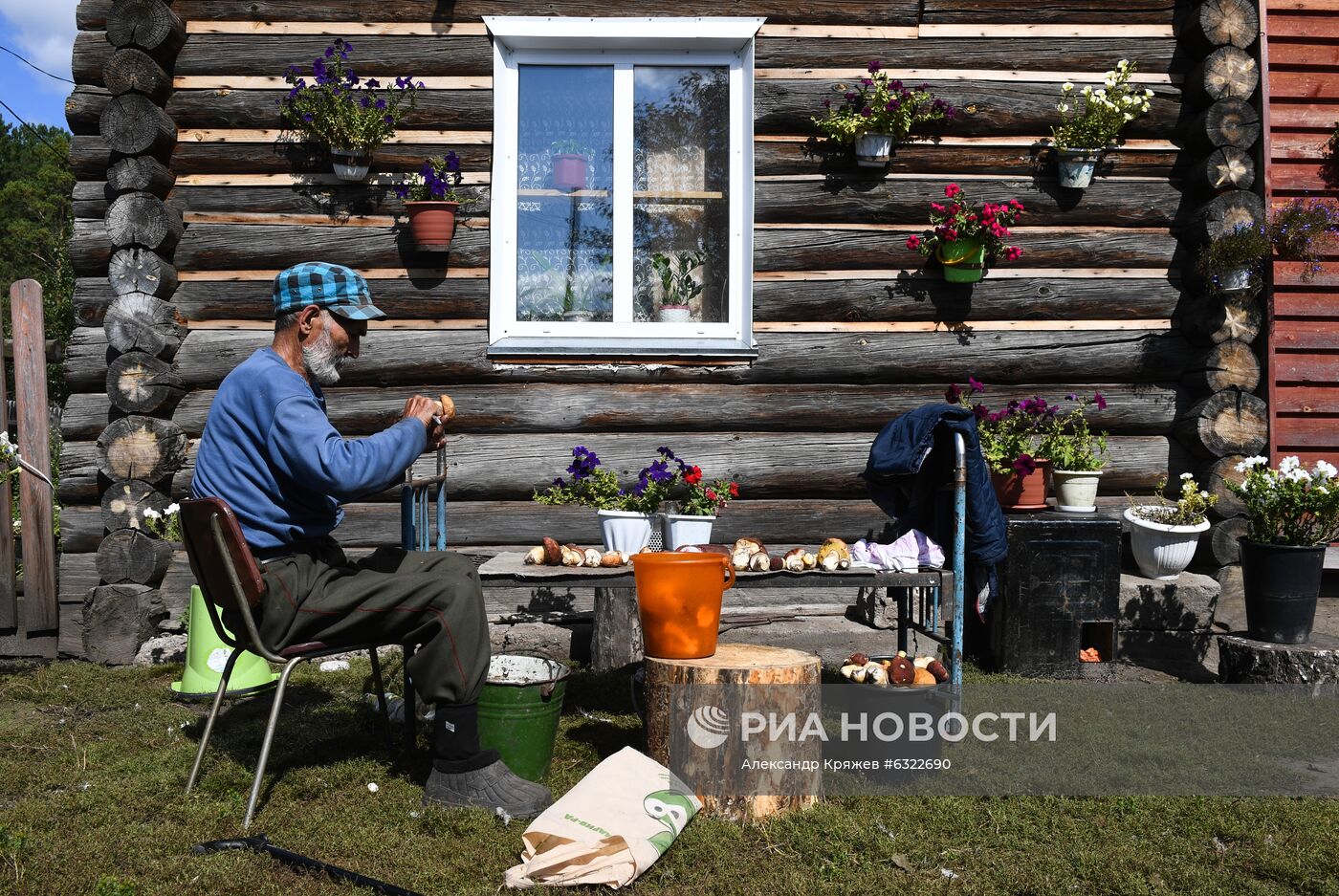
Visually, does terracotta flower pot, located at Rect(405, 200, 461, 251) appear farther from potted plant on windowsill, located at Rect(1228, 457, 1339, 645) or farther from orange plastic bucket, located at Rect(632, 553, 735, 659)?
potted plant on windowsill, located at Rect(1228, 457, 1339, 645)

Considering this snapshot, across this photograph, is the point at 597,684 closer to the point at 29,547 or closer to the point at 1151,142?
the point at 29,547

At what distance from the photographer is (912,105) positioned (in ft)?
19.9

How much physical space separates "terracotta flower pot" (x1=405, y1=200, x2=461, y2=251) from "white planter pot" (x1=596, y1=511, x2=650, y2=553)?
2242mm

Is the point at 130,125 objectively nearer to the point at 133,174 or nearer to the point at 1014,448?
the point at 133,174

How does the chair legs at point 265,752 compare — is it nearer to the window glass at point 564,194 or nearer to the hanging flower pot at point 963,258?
the window glass at point 564,194

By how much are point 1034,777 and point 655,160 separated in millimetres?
4128

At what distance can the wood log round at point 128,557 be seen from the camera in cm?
580

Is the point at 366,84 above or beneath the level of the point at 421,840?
above

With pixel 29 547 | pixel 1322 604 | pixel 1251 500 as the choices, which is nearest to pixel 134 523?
pixel 29 547

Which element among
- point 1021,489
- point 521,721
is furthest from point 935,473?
point 521,721

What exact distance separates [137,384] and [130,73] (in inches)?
68.2

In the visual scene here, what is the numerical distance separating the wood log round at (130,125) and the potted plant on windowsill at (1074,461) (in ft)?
17.1

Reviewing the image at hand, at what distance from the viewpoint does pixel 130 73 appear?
5832 mm

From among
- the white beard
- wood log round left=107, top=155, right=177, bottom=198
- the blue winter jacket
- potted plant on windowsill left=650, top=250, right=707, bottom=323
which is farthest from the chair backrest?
potted plant on windowsill left=650, top=250, right=707, bottom=323
